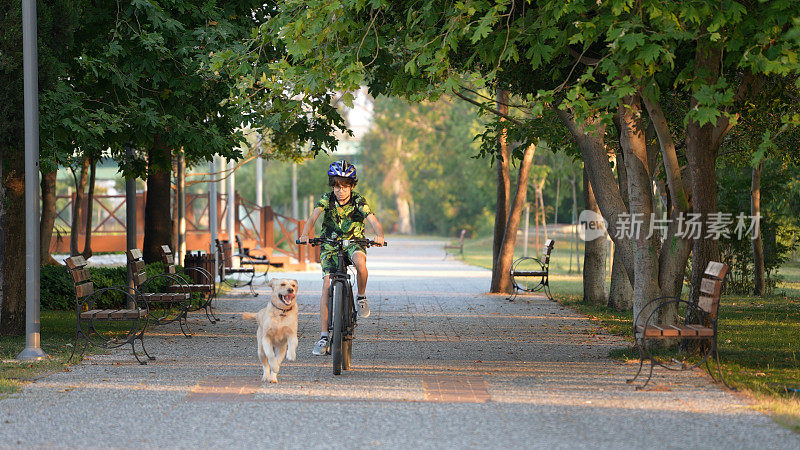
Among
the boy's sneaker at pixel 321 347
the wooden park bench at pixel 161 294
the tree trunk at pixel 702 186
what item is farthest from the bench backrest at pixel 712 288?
the wooden park bench at pixel 161 294

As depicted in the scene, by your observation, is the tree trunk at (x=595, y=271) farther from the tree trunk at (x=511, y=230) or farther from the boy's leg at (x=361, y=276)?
the boy's leg at (x=361, y=276)

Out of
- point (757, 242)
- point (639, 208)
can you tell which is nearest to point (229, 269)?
point (757, 242)

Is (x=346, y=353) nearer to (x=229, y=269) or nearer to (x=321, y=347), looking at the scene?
(x=321, y=347)

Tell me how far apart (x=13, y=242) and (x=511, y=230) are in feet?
37.9

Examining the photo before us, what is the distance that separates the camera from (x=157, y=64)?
527 inches

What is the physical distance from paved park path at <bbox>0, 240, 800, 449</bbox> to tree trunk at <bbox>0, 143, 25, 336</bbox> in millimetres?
1648

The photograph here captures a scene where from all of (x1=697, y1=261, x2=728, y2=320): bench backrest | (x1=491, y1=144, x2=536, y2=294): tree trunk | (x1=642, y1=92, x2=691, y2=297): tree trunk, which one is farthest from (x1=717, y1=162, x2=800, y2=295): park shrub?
(x1=697, y1=261, x2=728, y2=320): bench backrest

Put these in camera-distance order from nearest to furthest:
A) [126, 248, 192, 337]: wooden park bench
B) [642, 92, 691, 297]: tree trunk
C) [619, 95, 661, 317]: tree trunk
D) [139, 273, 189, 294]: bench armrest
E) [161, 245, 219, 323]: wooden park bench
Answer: [642, 92, 691, 297]: tree trunk < [619, 95, 661, 317]: tree trunk < [126, 248, 192, 337]: wooden park bench < [139, 273, 189, 294]: bench armrest < [161, 245, 219, 323]: wooden park bench

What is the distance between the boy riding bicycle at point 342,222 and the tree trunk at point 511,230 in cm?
1156

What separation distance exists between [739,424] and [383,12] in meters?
6.21

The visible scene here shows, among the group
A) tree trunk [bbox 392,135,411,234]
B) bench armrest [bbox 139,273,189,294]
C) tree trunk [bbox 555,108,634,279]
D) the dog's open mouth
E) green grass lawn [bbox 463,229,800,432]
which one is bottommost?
green grass lawn [bbox 463,229,800,432]

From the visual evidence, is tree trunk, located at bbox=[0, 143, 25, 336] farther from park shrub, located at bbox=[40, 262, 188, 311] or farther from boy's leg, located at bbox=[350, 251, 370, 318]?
boy's leg, located at bbox=[350, 251, 370, 318]

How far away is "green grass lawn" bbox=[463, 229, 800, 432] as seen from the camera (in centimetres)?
859

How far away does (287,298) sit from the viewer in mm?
8836
